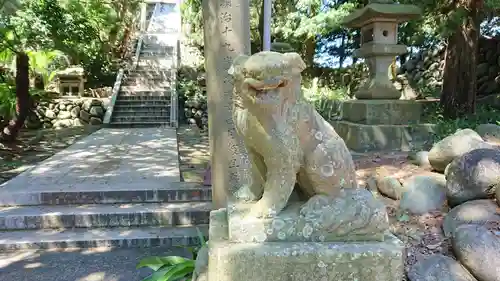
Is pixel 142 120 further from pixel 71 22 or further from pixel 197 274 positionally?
pixel 197 274

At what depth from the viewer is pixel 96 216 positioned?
4215mm

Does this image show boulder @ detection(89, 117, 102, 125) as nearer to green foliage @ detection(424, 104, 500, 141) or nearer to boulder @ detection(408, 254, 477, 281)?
green foliage @ detection(424, 104, 500, 141)

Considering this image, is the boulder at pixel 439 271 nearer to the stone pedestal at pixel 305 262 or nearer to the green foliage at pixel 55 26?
the stone pedestal at pixel 305 262

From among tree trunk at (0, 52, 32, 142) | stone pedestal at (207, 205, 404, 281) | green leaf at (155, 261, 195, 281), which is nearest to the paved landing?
tree trunk at (0, 52, 32, 142)

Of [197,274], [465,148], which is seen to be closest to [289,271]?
[197,274]

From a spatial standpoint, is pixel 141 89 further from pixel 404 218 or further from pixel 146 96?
pixel 404 218

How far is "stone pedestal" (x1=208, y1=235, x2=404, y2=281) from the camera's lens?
5.67 feet

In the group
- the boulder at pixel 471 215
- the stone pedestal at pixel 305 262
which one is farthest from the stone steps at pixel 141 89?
the stone pedestal at pixel 305 262

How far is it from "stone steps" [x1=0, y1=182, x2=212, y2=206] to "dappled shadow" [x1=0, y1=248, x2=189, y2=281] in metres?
0.90

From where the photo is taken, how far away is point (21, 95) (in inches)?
359

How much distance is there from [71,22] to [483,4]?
9.58 m

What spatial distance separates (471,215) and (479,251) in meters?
0.50

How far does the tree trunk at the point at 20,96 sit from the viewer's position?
9031mm

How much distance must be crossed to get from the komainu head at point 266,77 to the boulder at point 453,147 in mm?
2706
